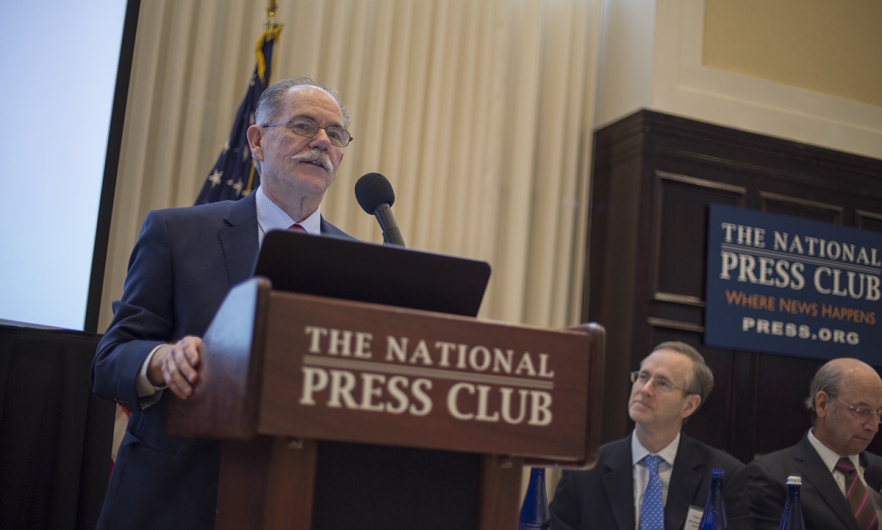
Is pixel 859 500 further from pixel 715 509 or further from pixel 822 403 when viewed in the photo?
pixel 715 509

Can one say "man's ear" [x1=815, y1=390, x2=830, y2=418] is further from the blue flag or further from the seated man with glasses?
the blue flag

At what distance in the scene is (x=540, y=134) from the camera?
17.3 feet

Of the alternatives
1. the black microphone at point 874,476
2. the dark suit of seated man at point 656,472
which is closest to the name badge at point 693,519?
the dark suit of seated man at point 656,472

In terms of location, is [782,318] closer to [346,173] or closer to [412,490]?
[346,173]

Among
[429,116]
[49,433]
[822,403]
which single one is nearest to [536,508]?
[49,433]

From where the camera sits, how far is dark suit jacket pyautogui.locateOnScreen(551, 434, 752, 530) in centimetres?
327

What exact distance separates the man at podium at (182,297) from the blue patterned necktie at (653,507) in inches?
76.1

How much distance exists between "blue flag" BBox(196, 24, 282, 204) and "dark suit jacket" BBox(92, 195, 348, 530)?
6.87ft

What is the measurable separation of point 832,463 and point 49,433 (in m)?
3.12

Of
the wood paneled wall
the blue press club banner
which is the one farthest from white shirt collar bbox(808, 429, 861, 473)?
the blue press club banner

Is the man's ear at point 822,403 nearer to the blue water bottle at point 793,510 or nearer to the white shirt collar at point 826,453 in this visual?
the white shirt collar at point 826,453

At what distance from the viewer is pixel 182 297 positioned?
1.68 metres

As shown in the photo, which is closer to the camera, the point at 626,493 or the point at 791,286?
the point at 626,493

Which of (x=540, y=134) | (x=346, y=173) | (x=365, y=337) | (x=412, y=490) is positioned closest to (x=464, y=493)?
(x=412, y=490)
